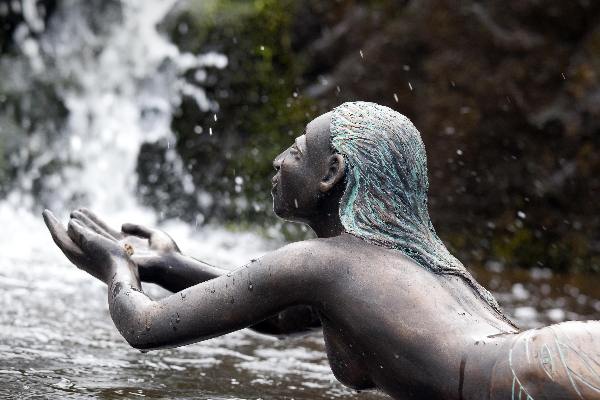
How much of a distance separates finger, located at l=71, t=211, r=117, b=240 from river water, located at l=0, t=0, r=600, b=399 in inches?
20.3

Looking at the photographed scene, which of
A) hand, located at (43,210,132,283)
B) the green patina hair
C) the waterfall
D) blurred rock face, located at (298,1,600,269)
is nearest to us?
the green patina hair

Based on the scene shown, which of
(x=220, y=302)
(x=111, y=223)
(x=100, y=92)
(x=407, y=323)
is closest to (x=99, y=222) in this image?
(x=220, y=302)

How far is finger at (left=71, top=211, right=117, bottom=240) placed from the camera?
3.05 meters

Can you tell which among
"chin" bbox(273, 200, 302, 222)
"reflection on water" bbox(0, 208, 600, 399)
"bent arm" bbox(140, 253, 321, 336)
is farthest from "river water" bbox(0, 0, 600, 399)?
"chin" bbox(273, 200, 302, 222)

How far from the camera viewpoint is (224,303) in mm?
2621

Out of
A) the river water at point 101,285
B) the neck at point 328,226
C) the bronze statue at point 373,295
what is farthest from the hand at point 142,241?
the neck at point 328,226

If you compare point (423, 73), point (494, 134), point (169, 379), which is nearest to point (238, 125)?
point (423, 73)

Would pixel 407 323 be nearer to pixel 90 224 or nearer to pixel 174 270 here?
pixel 174 270

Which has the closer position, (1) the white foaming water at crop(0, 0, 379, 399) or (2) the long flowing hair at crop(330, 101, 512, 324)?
(2) the long flowing hair at crop(330, 101, 512, 324)

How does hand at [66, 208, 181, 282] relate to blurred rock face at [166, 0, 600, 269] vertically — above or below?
below

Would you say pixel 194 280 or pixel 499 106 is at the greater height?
pixel 499 106

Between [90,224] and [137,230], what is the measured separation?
205 millimetres

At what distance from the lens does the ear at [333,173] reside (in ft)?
8.52

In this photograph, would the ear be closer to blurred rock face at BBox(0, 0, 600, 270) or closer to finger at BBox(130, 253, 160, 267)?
finger at BBox(130, 253, 160, 267)
